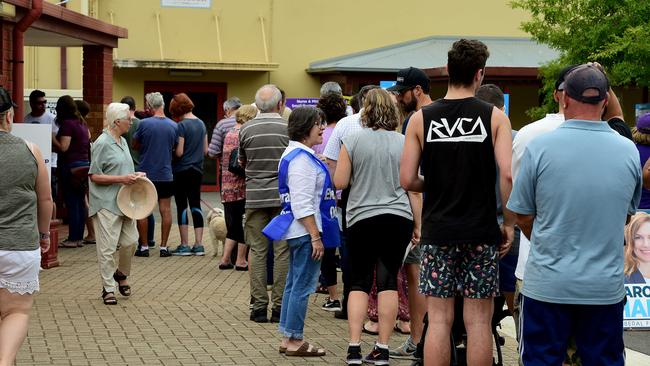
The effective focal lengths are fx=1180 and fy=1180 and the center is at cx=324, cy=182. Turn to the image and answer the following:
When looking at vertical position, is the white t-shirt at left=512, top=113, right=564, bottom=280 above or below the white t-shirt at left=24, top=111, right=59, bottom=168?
above

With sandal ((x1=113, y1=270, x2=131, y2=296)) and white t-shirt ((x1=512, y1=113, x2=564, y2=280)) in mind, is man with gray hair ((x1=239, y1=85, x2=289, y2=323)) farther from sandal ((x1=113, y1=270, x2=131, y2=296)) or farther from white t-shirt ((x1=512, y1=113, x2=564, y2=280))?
white t-shirt ((x1=512, y1=113, x2=564, y2=280))

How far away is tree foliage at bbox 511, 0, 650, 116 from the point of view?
21984 millimetres

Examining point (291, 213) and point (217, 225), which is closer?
point (291, 213)

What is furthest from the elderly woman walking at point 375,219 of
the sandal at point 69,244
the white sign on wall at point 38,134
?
the sandal at point 69,244

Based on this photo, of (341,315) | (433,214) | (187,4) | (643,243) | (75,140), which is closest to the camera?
(433,214)

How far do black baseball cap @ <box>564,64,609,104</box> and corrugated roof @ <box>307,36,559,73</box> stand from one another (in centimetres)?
2071

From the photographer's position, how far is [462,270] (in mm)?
6375

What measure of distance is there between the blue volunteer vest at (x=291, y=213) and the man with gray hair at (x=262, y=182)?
1408mm

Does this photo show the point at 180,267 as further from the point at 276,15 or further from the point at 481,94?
the point at 276,15

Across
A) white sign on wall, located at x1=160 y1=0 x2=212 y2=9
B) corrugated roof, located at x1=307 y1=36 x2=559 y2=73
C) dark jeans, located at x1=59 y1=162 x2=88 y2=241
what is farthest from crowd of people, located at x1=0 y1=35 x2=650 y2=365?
white sign on wall, located at x1=160 y1=0 x2=212 y2=9

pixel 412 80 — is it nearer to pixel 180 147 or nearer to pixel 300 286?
pixel 300 286

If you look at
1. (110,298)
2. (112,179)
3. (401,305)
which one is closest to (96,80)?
(112,179)

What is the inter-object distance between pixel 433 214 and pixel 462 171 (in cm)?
28

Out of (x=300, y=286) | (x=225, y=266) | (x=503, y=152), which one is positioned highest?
(x=503, y=152)
